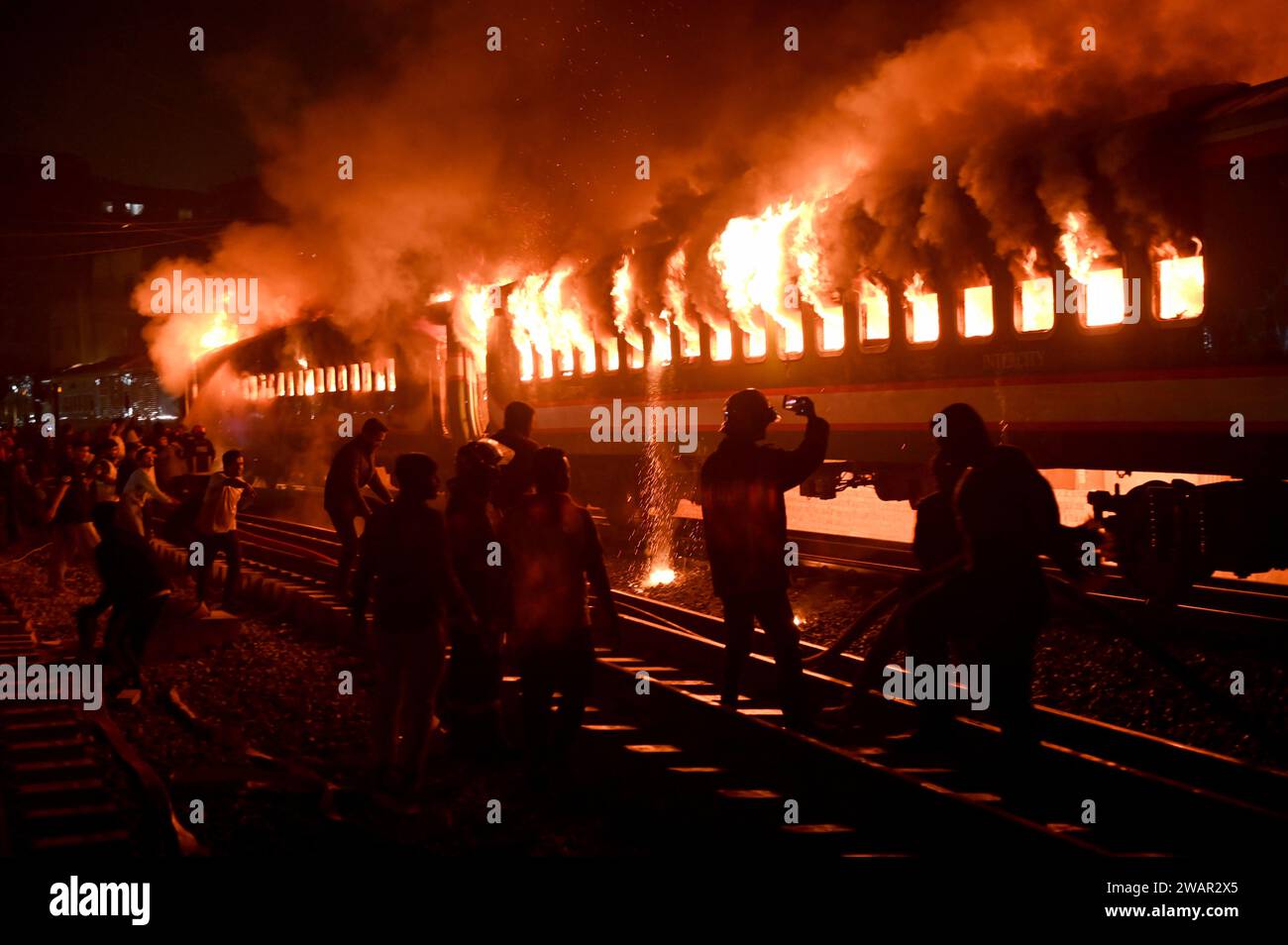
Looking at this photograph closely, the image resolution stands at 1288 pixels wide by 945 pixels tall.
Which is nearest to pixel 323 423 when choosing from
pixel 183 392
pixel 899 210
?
pixel 183 392

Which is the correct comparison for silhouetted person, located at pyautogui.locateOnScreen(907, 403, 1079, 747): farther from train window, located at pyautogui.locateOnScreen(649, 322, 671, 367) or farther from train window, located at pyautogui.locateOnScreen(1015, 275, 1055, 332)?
train window, located at pyautogui.locateOnScreen(649, 322, 671, 367)

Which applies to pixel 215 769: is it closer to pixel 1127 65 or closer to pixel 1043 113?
pixel 1043 113

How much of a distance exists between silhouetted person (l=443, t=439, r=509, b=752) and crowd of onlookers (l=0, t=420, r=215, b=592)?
340cm

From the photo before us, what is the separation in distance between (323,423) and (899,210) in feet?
56.4

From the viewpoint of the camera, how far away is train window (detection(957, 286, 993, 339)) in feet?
35.8

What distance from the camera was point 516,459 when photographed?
7309 millimetres

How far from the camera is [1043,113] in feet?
36.1
